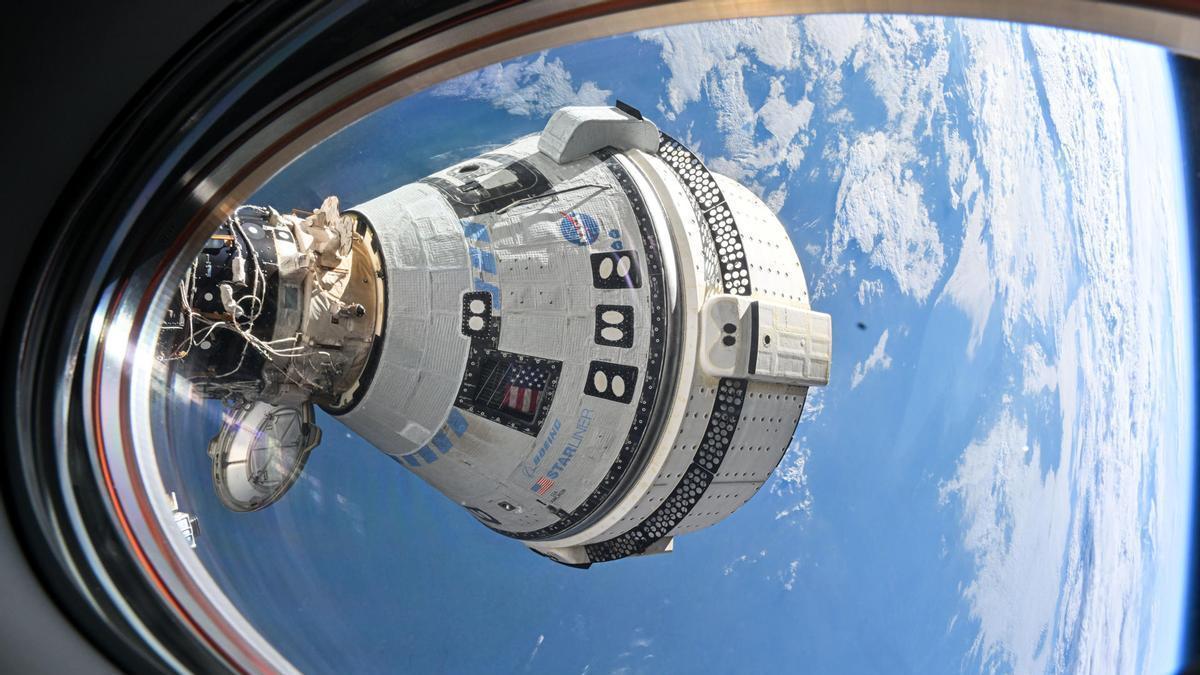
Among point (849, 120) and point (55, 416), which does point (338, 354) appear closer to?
point (55, 416)

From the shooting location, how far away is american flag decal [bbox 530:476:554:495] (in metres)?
6.33

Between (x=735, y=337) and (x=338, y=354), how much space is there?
134 inches

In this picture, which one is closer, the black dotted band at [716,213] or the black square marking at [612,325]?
the black square marking at [612,325]

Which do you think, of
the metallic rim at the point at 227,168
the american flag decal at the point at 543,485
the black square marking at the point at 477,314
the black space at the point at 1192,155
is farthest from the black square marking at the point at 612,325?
the black space at the point at 1192,155

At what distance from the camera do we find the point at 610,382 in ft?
19.7

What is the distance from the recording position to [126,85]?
205 centimetres

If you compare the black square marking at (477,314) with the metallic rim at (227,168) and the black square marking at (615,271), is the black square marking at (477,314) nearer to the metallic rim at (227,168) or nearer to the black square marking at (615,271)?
the black square marking at (615,271)

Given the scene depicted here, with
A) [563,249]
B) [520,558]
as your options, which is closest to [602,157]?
[563,249]

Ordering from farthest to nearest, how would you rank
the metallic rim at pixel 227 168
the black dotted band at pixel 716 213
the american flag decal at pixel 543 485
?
the american flag decal at pixel 543 485, the black dotted band at pixel 716 213, the metallic rim at pixel 227 168

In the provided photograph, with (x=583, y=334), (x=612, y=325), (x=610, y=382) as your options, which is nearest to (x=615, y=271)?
(x=612, y=325)

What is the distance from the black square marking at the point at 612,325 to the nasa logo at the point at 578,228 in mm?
601

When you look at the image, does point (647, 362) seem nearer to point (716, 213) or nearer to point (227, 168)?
point (716, 213)

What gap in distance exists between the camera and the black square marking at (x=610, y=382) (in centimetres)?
597

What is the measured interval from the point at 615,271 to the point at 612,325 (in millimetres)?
460
